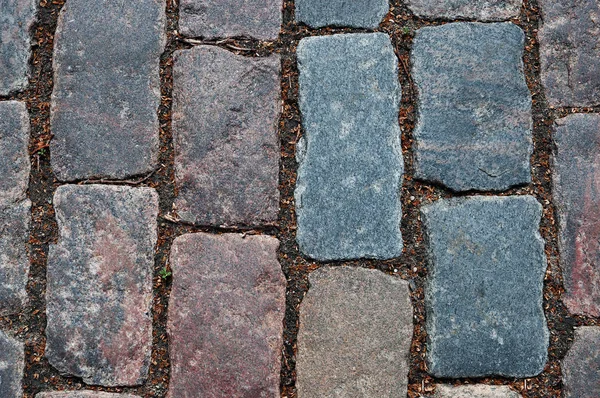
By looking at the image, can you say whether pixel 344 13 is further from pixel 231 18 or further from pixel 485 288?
pixel 485 288

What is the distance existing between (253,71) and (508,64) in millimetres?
733

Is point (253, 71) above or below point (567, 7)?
below

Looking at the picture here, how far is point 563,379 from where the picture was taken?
1.71 metres

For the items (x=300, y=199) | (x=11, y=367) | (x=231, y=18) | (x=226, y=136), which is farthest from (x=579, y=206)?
(x=11, y=367)

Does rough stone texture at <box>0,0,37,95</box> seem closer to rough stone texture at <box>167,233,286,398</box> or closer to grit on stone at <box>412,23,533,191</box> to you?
rough stone texture at <box>167,233,286,398</box>

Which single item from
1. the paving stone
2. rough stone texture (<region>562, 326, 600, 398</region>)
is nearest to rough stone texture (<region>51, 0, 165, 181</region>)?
the paving stone

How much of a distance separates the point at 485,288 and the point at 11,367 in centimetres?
132

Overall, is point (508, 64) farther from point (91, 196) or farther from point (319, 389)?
point (91, 196)

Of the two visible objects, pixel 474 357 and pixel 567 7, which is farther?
pixel 567 7

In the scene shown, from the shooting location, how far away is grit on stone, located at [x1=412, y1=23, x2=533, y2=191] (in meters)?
1.76

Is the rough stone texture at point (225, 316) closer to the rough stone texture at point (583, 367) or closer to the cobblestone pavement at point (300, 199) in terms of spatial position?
the cobblestone pavement at point (300, 199)

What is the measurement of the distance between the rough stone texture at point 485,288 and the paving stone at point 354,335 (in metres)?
0.09

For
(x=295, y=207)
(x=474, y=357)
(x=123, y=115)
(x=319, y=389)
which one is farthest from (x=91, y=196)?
(x=474, y=357)

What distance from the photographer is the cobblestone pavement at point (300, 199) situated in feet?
5.60
